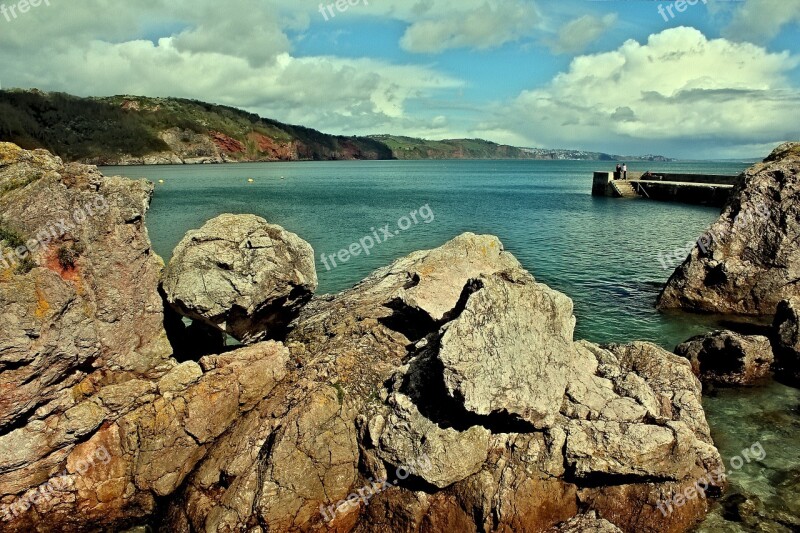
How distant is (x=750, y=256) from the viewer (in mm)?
26906

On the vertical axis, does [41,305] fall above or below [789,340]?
above

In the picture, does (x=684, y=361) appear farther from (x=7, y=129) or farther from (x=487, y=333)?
(x=7, y=129)

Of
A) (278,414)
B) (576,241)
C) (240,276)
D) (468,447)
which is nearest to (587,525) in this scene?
(468,447)

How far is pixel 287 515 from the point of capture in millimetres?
11844

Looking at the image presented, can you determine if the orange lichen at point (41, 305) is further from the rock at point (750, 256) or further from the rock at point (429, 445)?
the rock at point (750, 256)

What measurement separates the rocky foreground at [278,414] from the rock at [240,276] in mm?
112

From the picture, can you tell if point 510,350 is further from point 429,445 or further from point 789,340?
point 789,340

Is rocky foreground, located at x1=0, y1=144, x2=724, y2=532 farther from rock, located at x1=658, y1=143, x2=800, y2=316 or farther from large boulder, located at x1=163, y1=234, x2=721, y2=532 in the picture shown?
rock, located at x1=658, y1=143, x2=800, y2=316

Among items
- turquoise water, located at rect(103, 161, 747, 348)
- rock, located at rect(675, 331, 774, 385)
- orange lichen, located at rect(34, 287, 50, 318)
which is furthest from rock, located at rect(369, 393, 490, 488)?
turquoise water, located at rect(103, 161, 747, 348)

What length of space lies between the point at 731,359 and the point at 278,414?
1771cm

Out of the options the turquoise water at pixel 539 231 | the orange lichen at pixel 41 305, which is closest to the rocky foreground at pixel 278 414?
the orange lichen at pixel 41 305

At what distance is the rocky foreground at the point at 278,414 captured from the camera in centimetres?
1190

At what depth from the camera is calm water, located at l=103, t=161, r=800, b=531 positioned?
16.7 meters

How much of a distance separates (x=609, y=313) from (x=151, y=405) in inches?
936
